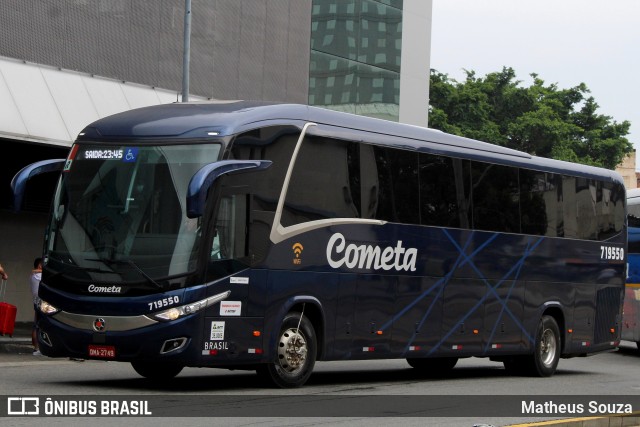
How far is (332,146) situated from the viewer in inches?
642

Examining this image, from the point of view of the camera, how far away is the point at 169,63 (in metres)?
29.7

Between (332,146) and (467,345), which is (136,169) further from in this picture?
(467,345)

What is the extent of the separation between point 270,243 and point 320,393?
1939mm

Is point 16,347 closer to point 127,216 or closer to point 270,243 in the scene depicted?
point 127,216

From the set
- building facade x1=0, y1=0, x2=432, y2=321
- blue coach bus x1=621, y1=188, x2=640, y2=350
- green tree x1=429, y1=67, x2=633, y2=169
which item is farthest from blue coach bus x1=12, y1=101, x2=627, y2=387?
green tree x1=429, y1=67, x2=633, y2=169

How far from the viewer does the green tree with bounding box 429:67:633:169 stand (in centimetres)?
7481

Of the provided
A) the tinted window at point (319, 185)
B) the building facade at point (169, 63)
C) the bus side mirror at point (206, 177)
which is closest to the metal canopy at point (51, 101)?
the building facade at point (169, 63)

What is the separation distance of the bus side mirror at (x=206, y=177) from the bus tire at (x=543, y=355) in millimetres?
8132

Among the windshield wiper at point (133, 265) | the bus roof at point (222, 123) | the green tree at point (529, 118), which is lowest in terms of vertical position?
the windshield wiper at point (133, 265)

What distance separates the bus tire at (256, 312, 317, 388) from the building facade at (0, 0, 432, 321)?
370 inches

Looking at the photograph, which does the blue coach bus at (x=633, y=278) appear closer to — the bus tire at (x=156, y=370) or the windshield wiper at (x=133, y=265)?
the bus tire at (x=156, y=370)

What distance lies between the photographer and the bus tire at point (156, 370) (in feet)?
51.4

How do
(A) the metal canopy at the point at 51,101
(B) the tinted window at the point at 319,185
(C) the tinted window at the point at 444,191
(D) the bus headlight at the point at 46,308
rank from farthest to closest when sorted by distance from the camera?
(A) the metal canopy at the point at 51,101
(C) the tinted window at the point at 444,191
(B) the tinted window at the point at 319,185
(D) the bus headlight at the point at 46,308

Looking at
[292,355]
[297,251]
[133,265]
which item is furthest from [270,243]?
[133,265]
